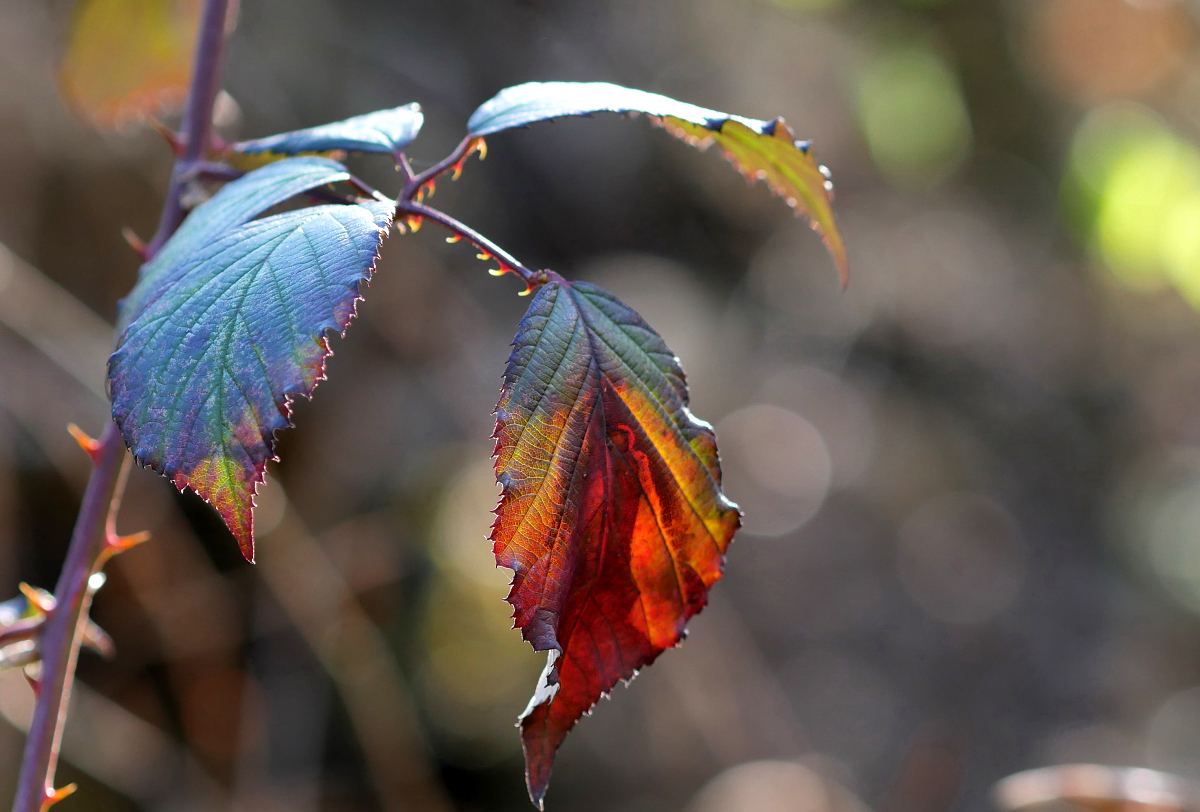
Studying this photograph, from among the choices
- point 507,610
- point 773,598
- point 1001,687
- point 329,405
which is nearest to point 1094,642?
point 1001,687

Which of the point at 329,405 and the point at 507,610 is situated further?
the point at 329,405

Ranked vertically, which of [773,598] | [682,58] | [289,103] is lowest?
[773,598]

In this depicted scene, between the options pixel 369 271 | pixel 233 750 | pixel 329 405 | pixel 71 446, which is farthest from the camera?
pixel 329 405

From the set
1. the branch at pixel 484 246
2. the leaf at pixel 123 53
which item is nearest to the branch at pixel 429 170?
the branch at pixel 484 246

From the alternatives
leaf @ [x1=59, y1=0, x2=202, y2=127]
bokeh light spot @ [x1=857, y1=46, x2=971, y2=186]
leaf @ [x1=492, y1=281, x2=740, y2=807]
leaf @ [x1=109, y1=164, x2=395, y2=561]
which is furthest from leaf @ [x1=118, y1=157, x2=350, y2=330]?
bokeh light spot @ [x1=857, y1=46, x2=971, y2=186]

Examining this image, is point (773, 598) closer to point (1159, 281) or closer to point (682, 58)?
point (1159, 281)

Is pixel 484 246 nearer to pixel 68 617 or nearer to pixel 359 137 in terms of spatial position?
pixel 359 137
